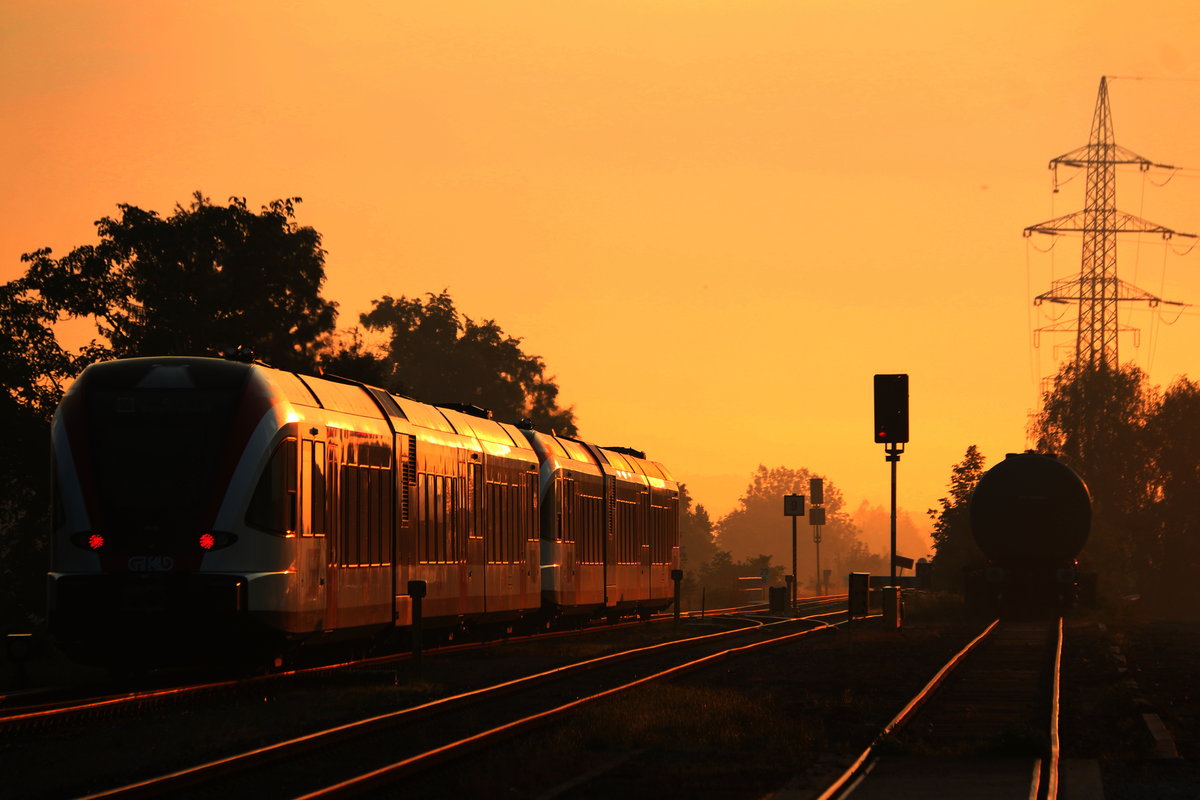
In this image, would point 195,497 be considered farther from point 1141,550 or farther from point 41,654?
point 1141,550

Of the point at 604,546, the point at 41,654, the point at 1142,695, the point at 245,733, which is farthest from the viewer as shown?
the point at 604,546

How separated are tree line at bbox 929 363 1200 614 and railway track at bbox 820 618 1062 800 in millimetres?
71688

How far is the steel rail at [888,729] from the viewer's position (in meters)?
12.1

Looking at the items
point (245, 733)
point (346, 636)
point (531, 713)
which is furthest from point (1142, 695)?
point (245, 733)

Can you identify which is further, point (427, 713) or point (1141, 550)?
point (1141, 550)

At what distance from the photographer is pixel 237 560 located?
58.3ft

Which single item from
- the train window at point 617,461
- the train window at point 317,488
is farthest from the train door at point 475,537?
the train window at point 617,461

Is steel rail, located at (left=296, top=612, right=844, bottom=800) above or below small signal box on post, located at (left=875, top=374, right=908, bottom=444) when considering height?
below

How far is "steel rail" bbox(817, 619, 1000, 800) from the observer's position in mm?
12066

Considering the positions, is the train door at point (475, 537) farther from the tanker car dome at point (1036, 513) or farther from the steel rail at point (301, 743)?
the tanker car dome at point (1036, 513)

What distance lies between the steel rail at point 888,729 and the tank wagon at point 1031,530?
17394 mm

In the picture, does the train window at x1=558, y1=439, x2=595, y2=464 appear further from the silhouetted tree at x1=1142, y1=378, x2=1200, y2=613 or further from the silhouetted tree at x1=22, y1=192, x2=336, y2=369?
the silhouetted tree at x1=1142, y1=378, x2=1200, y2=613

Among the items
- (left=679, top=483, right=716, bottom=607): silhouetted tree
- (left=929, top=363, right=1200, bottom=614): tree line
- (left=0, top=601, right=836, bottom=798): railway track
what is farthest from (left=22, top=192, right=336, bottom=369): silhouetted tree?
(left=679, top=483, right=716, bottom=607): silhouetted tree

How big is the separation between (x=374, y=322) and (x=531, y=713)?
87445mm
